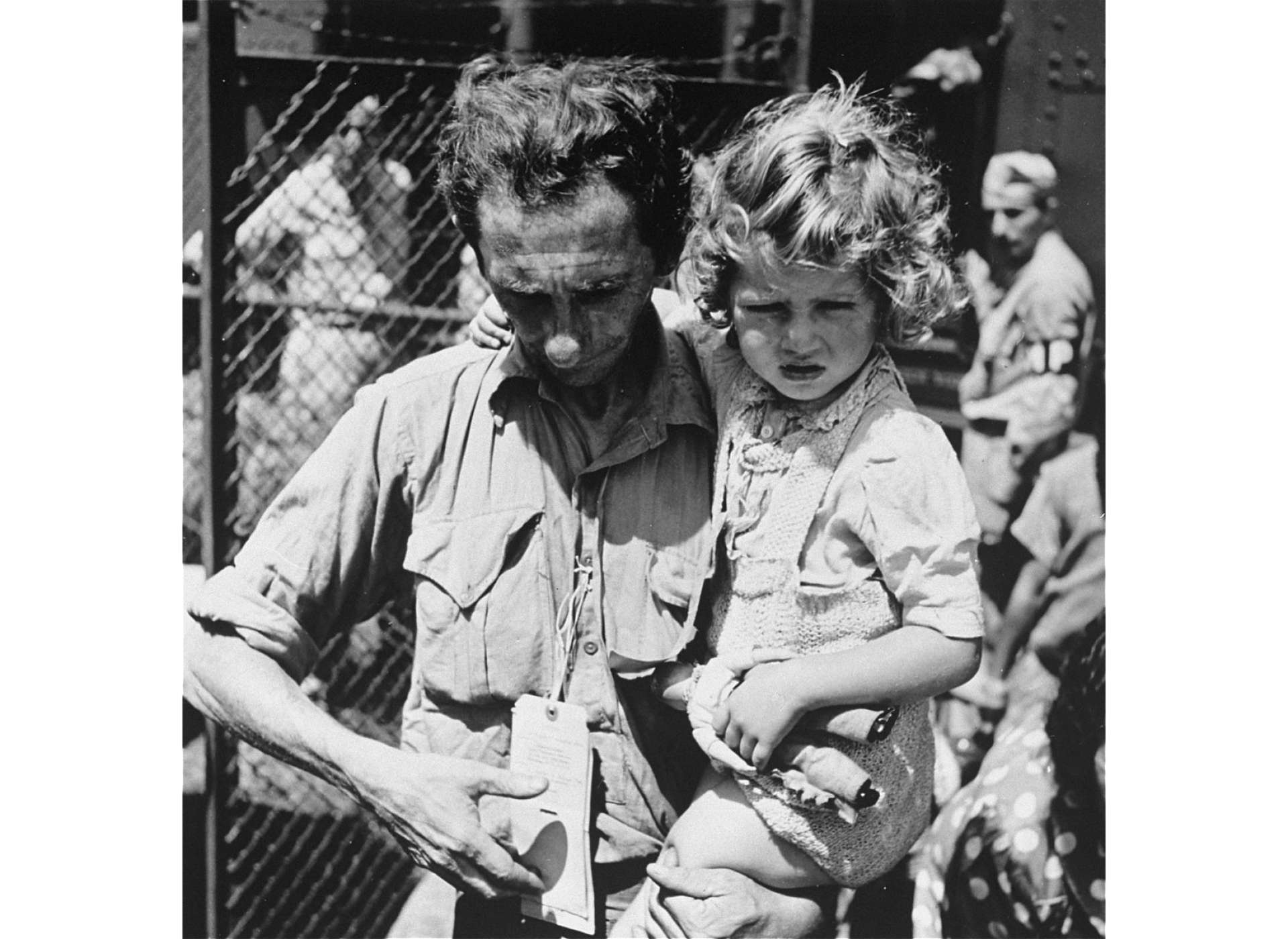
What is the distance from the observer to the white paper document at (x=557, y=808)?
201cm

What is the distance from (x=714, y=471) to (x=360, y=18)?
4.27 feet

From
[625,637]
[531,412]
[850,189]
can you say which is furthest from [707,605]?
[850,189]

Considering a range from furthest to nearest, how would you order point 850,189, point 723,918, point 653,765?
1. point 653,765
2. point 723,918
3. point 850,189

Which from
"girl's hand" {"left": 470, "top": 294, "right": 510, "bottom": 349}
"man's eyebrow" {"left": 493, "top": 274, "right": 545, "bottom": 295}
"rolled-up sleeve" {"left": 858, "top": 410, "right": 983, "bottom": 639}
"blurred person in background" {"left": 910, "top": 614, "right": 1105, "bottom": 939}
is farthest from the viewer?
"blurred person in background" {"left": 910, "top": 614, "right": 1105, "bottom": 939}

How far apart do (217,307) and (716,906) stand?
169 centimetres

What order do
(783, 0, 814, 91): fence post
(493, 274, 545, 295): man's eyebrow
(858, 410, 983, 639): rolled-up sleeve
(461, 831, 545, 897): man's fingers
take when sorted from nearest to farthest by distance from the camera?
(858, 410, 983, 639): rolled-up sleeve < (493, 274, 545, 295): man's eyebrow < (461, 831, 545, 897): man's fingers < (783, 0, 814, 91): fence post

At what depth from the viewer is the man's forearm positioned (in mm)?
2014

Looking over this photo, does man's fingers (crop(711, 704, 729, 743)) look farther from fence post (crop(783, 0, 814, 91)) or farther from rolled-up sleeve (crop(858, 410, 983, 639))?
fence post (crop(783, 0, 814, 91))

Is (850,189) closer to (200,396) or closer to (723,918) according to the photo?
(723,918)

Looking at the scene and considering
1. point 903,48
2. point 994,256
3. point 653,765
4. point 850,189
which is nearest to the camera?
point 850,189

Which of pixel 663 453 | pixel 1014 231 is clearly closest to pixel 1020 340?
pixel 1014 231

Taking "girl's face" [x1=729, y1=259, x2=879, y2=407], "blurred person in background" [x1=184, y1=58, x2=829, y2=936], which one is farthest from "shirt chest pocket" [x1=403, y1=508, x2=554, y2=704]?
"girl's face" [x1=729, y1=259, x2=879, y2=407]

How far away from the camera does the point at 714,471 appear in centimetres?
202

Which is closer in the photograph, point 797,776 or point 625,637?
point 797,776
